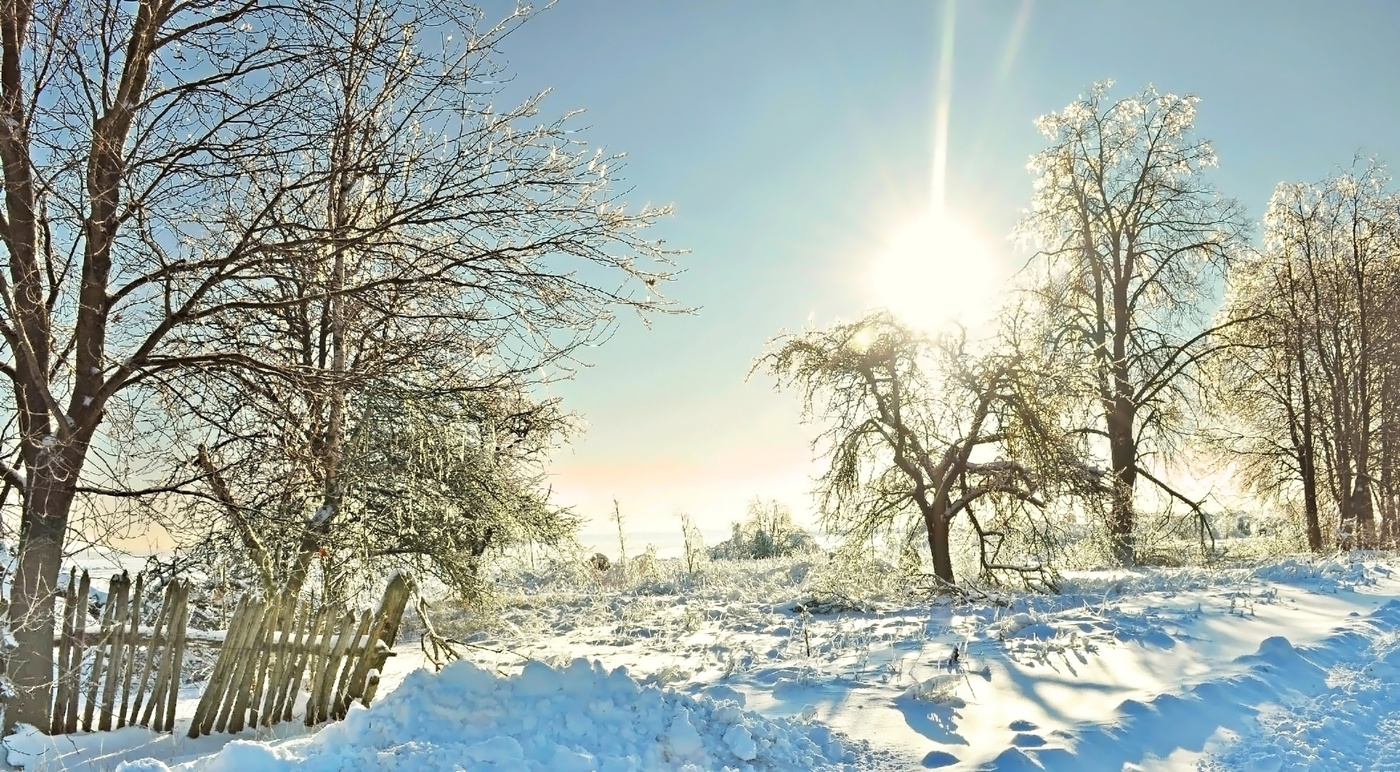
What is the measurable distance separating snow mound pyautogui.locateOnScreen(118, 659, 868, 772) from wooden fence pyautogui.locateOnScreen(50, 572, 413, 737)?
75.1 inches

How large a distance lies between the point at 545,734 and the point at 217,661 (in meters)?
3.32

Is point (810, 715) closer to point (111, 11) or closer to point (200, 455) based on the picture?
point (200, 455)

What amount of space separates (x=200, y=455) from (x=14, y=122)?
246 centimetres

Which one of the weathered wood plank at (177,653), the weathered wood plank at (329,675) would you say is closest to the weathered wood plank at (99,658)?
the weathered wood plank at (177,653)

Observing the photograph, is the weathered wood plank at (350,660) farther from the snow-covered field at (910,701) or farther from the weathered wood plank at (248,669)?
the weathered wood plank at (248,669)

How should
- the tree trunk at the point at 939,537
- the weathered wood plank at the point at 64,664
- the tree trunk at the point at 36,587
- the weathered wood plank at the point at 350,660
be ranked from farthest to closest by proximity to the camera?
1. the tree trunk at the point at 939,537
2. the weathered wood plank at the point at 350,660
3. the weathered wood plank at the point at 64,664
4. the tree trunk at the point at 36,587

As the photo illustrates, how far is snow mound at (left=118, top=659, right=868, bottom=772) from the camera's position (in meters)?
4.12

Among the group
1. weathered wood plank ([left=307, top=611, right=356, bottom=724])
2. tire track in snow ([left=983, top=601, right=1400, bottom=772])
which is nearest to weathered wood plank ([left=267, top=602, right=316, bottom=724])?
weathered wood plank ([left=307, top=611, right=356, bottom=724])

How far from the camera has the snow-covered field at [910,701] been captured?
4.48 meters

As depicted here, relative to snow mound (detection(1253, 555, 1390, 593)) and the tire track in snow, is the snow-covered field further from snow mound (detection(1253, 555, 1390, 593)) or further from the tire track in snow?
snow mound (detection(1253, 555, 1390, 593))

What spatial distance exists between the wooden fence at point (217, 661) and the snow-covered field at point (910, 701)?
0.21 metres

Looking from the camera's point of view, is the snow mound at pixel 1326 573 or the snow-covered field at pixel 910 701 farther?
the snow mound at pixel 1326 573

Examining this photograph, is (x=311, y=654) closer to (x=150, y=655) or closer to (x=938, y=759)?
(x=150, y=655)

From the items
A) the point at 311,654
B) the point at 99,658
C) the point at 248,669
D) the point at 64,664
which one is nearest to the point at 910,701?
the point at 311,654
